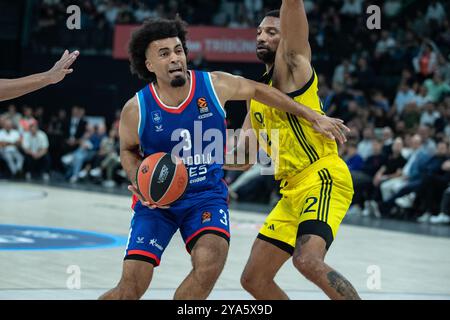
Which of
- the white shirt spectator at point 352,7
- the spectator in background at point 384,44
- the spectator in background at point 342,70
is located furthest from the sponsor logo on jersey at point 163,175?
the white shirt spectator at point 352,7

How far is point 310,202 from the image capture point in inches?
232

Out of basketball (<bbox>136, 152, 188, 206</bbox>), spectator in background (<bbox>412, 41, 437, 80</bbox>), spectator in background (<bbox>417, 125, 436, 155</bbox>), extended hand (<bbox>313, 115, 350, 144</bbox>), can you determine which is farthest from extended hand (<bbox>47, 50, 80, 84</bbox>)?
spectator in background (<bbox>412, 41, 437, 80</bbox>)

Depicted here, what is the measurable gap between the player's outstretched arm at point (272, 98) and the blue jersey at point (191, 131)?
0.32ft

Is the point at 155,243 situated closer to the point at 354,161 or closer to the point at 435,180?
the point at 435,180

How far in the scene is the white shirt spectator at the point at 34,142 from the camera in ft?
69.0

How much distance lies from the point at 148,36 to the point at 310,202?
1.48 m

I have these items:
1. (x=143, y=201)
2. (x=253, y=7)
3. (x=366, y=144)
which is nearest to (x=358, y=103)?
(x=366, y=144)

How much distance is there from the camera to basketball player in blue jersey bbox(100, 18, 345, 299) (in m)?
5.55

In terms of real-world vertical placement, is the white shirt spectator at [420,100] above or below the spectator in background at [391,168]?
above

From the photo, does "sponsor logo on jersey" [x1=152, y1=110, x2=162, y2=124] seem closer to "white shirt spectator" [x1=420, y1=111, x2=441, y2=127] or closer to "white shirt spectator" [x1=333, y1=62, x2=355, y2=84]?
"white shirt spectator" [x1=420, y1=111, x2=441, y2=127]

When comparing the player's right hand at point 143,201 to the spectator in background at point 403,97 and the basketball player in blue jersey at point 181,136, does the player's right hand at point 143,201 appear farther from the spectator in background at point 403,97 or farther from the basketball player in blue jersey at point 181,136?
the spectator in background at point 403,97
